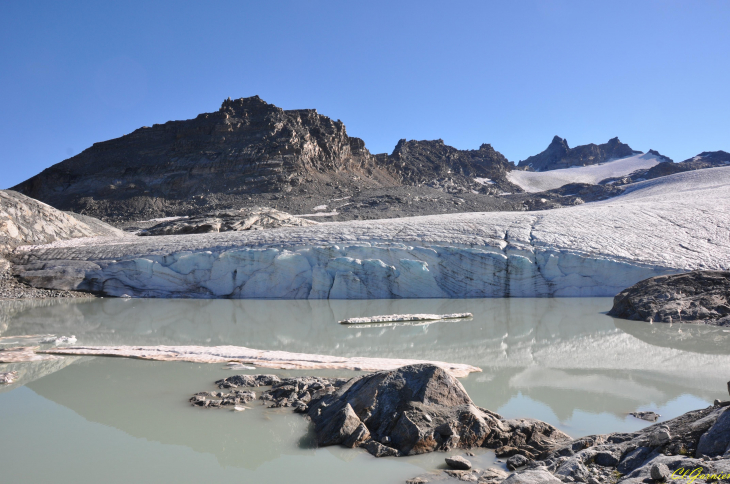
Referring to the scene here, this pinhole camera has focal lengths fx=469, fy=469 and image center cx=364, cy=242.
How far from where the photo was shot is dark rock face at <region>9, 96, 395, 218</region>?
48.6 m

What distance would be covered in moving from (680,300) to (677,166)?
69.3m

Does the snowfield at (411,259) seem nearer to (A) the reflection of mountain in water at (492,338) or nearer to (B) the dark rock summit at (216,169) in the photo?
(A) the reflection of mountain in water at (492,338)

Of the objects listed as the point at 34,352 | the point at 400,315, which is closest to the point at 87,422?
the point at 34,352

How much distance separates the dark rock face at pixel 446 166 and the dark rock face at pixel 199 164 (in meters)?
10.6

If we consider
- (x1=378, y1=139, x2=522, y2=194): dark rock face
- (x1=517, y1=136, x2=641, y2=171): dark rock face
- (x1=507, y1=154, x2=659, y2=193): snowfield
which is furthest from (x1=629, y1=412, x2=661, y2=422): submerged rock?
(x1=517, y1=136, x2=641, y2=171): dark rock face

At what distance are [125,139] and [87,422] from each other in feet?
200

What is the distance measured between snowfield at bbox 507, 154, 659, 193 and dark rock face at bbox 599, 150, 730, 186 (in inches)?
358

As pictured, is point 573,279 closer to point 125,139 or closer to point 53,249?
point 53,249

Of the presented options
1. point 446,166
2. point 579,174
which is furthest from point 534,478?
point 579,174

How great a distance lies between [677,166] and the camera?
215ft

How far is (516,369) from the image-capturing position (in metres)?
5.14

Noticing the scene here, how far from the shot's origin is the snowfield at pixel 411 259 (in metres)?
12.3

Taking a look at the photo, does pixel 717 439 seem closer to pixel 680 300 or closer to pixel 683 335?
pixel 683 335

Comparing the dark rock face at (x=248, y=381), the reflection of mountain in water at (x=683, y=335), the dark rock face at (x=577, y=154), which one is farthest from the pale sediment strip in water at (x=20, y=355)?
the dark rock face at (x=577, y=154)
